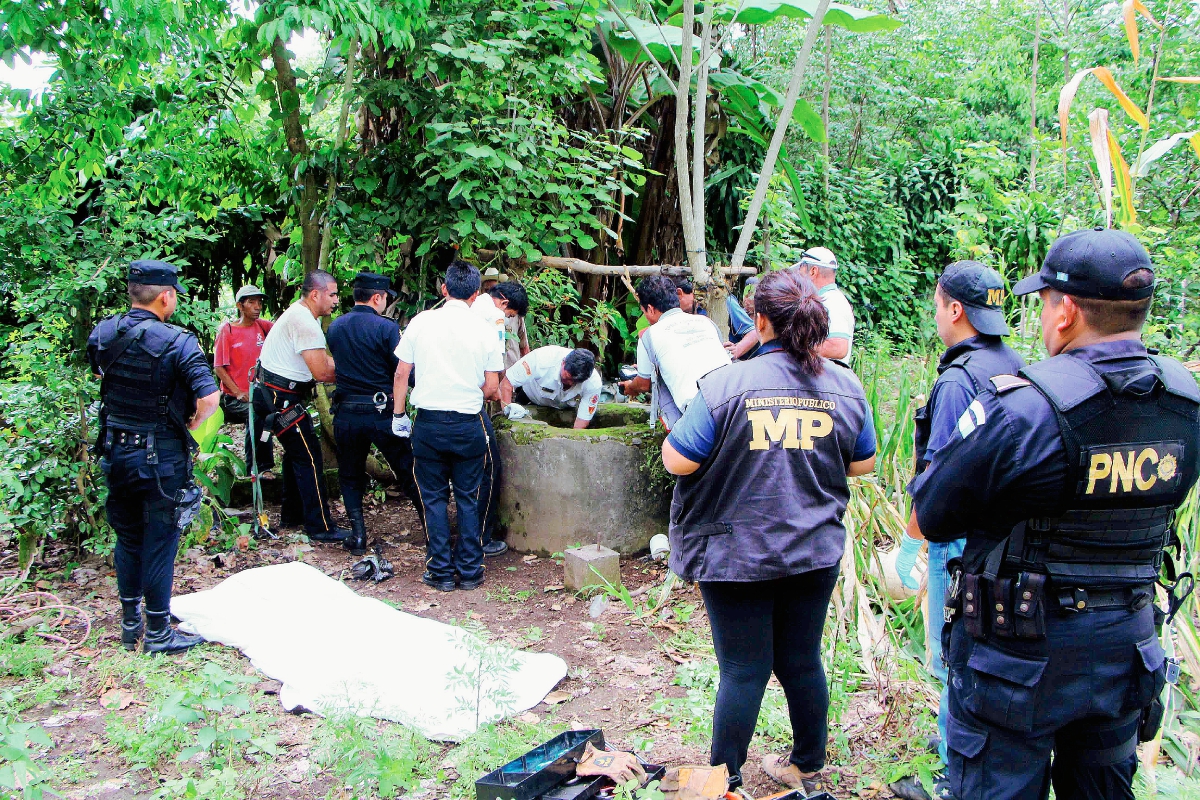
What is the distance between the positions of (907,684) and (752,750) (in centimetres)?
74

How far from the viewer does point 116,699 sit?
3979mm

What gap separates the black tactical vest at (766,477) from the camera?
2.85 meters

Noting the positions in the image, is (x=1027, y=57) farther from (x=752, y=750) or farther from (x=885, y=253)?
(x=752, y=750)

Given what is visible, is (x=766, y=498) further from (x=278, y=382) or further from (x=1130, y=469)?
(x=278, y=382)

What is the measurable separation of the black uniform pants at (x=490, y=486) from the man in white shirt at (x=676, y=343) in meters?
1.24

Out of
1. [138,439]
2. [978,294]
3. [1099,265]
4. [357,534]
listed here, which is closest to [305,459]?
[357,534]

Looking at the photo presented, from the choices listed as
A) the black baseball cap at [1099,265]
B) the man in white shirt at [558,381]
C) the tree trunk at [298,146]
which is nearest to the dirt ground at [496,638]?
the man in white shirt at [558,381]

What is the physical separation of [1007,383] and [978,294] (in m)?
1.10

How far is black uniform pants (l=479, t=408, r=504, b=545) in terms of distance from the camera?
588cm

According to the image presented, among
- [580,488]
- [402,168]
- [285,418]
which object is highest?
[402,168]

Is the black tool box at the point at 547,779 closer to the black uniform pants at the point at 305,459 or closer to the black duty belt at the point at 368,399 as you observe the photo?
the black duty belt at the point at 368,399

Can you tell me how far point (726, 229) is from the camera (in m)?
10.3

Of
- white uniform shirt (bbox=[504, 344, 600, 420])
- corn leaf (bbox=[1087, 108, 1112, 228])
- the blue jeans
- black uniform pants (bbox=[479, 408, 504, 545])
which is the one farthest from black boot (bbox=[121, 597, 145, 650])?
corn leaf (bbox=[1087, 108, 1112, 228])

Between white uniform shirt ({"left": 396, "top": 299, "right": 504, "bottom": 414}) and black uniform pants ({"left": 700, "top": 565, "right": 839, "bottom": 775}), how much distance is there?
283 cm
